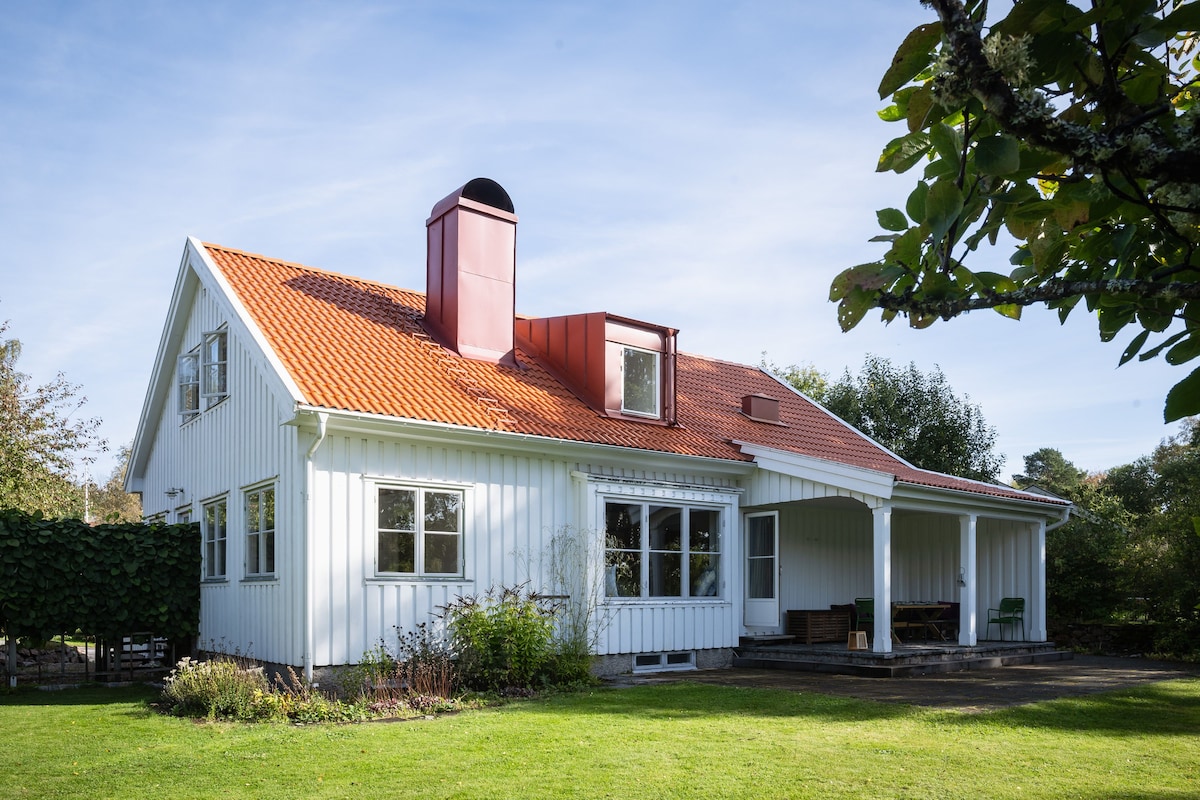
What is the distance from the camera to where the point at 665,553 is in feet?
51.3

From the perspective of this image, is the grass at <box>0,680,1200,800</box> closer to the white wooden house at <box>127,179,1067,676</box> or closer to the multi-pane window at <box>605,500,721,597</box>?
the white wooden house at <box>127,179,1067,676</box>

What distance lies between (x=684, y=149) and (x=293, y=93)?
483cm

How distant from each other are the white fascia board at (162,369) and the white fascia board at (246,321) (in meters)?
0.75

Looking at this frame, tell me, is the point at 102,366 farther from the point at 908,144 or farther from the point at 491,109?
the point at 908,144

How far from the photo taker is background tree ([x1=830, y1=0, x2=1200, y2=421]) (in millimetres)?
2201

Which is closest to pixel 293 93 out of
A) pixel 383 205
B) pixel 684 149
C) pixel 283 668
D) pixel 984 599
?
pixel 383 205

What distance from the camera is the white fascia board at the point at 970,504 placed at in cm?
1546

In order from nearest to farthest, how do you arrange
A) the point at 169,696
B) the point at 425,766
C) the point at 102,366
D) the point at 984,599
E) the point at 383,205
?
the point at 425,766
the point at 169,696
the point at 383,205
the point at 984,599
the point at 102,366

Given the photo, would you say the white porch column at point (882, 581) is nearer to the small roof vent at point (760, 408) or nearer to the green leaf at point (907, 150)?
the small roof vent at point (760, 408)

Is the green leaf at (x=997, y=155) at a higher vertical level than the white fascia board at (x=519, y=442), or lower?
higher

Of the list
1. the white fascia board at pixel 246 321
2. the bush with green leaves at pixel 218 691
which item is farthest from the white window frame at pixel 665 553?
the bush with green leaves at pixel 218 691

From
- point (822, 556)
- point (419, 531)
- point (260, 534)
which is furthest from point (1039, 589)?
point (260, 534)

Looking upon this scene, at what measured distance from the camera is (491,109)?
35.1 feet

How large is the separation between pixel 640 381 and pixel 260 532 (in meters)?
6.78
